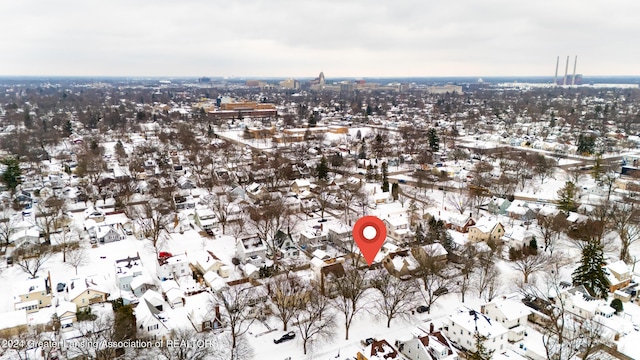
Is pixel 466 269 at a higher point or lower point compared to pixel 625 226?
lower

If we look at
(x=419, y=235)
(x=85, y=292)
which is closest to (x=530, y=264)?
(x=419, y=235)

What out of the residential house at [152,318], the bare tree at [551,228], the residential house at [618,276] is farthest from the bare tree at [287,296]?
the bare tree at [551,228]

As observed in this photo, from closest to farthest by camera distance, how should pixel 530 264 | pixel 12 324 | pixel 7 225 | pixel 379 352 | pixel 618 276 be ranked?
pixel 379 352 → pixel 12 324 → pixel 618 276 → pixel 530 264 → pixel 7 225

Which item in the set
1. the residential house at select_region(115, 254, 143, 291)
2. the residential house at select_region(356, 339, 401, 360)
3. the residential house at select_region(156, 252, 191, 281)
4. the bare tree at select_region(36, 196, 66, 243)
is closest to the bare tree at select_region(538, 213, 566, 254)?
the residential house at select_region(356, 339, 401, 360)

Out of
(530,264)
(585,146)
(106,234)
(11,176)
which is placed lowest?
(106,234)

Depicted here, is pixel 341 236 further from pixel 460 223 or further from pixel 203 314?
pixel 203 314

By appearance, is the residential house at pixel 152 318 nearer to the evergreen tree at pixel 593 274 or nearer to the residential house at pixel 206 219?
the residential house at pixel 206 219

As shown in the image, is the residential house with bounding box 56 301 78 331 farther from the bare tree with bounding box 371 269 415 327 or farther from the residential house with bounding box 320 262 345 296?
the bare tree with bounding box 371 269 415 327
